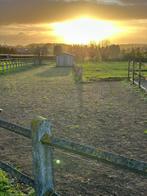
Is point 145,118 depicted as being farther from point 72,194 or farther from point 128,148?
point 72,194

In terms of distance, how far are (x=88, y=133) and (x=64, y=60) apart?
4635cm

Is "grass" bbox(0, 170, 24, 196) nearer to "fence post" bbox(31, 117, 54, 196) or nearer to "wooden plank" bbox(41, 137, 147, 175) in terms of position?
"fence post" bbox(31, 117, 54, 196)

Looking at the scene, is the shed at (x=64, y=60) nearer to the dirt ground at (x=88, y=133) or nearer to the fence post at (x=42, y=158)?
the dirt ground at (x=88, y=133)

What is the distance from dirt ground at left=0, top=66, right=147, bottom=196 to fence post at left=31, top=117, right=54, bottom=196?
4.37 feet

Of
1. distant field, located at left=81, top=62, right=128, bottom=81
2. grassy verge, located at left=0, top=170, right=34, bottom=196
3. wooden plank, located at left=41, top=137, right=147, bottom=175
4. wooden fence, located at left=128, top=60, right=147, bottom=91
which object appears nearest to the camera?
wooden plank, located at left=41, top=137, right=147, bottom=175

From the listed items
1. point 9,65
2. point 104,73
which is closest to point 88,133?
point 104,73

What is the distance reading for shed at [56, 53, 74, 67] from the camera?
5472 centimetres

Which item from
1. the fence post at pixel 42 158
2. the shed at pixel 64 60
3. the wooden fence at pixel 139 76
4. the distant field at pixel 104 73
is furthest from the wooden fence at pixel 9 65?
the fence post at pixel 42 158

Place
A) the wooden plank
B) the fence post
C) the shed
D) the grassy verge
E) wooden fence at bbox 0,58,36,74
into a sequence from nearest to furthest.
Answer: the wooden plank
the fence post
the grassy verge
wooden fence at bbox 0,58,36,74
the shed

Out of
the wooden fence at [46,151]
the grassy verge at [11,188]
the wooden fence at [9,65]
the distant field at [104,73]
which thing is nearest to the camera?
the wooden fence at [46,151]

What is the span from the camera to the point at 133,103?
14.6m

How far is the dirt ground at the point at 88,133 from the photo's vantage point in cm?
566

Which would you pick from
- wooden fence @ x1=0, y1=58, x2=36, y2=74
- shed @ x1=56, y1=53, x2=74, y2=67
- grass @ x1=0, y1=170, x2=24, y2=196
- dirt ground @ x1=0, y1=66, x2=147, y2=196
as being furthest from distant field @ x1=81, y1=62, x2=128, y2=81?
Result: grass @ x1=0, y1=170, x2=24, y2=196

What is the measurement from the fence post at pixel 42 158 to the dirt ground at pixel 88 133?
1331mm
